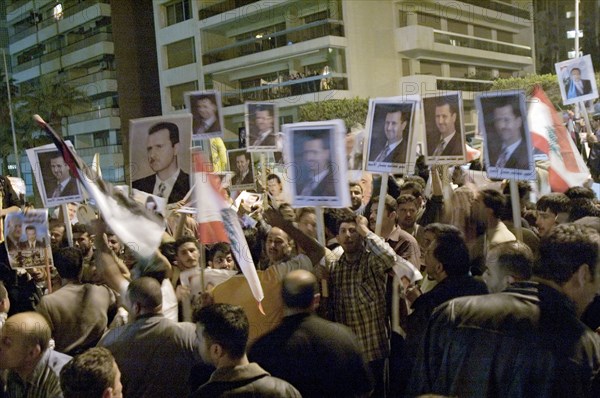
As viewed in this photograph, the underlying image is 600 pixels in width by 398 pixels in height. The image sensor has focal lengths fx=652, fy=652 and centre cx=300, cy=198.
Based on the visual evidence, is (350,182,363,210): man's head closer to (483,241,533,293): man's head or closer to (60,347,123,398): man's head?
(483,241,533,293): man's head

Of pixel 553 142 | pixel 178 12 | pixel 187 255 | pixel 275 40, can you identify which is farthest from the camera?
pixel 275 40

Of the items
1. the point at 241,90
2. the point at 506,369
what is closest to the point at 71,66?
the point at 241,90

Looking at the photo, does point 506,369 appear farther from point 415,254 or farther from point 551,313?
point 415,254

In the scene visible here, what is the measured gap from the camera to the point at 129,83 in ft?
35.3

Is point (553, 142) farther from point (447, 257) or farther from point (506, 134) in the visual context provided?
point (447, 257)

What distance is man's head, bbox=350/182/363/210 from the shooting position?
19.7ft

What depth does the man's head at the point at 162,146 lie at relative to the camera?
4398 mm

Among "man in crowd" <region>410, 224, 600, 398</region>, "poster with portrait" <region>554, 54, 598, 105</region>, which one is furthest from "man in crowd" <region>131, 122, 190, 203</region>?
"poster with portrait" <region>554, 54, 598, 105</region>

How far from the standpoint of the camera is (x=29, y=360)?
2816 millimetres

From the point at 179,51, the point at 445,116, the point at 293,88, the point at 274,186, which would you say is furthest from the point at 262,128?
the point at 293,88

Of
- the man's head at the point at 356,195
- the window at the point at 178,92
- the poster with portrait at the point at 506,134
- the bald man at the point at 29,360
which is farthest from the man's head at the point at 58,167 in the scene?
the window at the point at 178,92

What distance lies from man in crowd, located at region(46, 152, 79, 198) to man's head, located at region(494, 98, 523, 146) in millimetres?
3432

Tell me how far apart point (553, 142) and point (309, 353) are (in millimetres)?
3473

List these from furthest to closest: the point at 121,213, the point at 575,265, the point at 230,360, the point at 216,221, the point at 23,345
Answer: the point at 216,221 < the point at 121,213 < the point at 23,345 < the point at 230,360 < the point at 575,265
